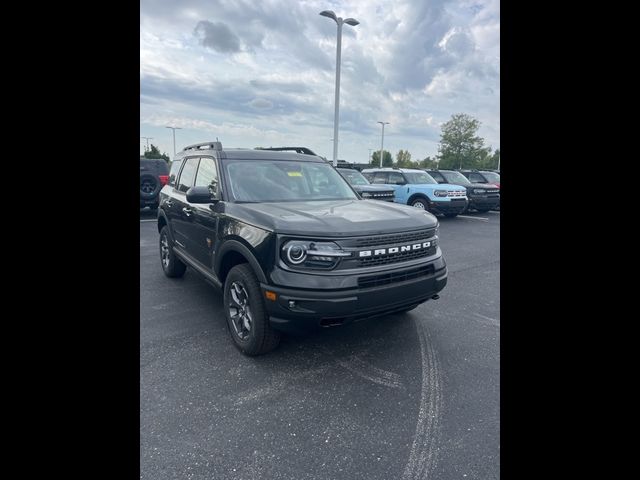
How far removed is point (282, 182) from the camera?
13.5 feet

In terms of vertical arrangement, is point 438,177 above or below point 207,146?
above

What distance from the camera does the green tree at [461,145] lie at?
51.1 metres

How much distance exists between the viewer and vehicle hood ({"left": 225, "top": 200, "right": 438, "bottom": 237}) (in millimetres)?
2883

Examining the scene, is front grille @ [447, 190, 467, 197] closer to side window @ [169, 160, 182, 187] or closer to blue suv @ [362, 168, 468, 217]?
blue suv @ [362, 168, 468, 217]

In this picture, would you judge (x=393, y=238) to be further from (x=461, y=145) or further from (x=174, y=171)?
(x=461, y=145)

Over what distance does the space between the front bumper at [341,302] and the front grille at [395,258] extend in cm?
9

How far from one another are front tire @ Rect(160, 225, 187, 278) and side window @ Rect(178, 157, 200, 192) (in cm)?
75

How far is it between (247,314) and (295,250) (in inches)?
33.2

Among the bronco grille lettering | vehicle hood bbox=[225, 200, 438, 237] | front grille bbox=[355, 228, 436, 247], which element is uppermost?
vehicle hood bbox=[225, 200, 438, 237]

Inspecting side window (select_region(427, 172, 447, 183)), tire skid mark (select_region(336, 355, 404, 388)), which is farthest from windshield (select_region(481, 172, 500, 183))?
tire skid mark (select_region(336, 355, 404, 388))

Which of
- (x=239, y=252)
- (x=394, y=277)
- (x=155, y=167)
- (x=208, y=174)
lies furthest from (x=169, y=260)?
(x=155, y=167)

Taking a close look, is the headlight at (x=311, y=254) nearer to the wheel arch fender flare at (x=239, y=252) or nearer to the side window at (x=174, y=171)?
the wheel arch fender flare at (x=239, y=252)
